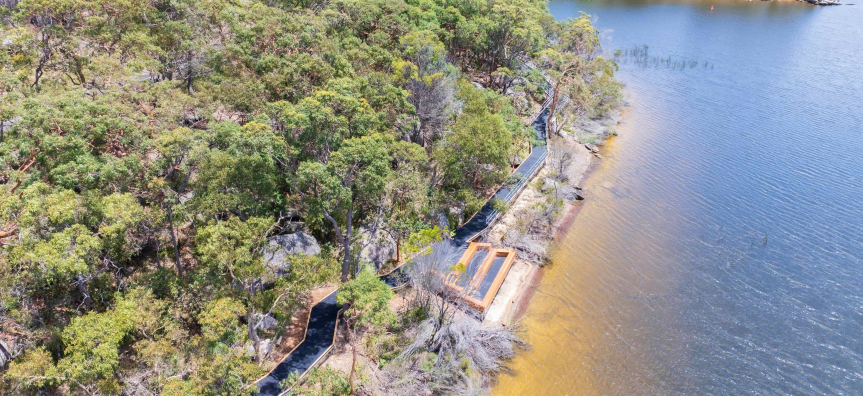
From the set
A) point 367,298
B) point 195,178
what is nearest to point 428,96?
point 195,178

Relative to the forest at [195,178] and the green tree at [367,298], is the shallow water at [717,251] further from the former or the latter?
the forest at [195,178]

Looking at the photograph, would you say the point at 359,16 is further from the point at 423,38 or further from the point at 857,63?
the point at 857,63

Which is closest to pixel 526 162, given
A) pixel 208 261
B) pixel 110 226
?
pixel 208 261

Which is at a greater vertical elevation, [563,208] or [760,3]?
[760,3]

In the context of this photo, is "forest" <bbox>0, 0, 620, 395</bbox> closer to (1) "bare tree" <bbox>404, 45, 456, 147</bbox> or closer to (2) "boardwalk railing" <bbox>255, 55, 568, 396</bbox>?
(1) "bare tree" <bbox>404, 45, 456, 147</bbox>

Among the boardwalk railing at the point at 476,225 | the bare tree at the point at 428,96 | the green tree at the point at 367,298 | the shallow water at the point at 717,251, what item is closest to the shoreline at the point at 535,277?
the shallow water at the point at 717,251
